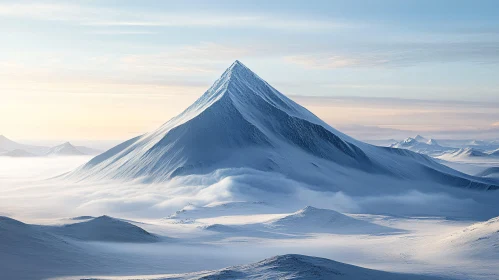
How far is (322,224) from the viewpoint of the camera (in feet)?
332

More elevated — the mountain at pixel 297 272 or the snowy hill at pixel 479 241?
the snowy hill at pixel 479 241

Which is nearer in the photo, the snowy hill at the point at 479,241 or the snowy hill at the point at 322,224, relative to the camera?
the snowy hill at the point at 479,241

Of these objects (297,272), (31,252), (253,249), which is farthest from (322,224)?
(297,272)

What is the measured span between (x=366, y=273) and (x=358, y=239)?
35.2 m

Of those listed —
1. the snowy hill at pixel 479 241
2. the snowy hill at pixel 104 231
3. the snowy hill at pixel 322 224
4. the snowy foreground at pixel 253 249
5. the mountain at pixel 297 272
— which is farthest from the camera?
the snowy hill at pixel 322 224

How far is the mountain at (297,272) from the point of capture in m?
45.6

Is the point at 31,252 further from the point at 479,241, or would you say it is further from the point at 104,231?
the point at 479,241

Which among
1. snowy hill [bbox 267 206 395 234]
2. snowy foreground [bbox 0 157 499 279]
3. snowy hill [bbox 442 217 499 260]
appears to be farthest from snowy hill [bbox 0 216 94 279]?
snowy hill [bbox 267 206 395 234]

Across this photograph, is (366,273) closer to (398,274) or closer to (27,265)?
(398,274)

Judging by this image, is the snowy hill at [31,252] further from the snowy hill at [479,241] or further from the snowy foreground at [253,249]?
the snowy hill at [479,241]

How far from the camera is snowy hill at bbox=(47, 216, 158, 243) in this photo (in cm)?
7319

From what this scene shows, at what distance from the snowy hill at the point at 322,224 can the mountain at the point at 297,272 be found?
45.5 m

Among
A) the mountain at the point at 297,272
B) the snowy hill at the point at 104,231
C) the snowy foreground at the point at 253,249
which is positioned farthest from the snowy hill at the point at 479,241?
the snowy hill at the point at 104,231

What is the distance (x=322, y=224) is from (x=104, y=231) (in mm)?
37927
